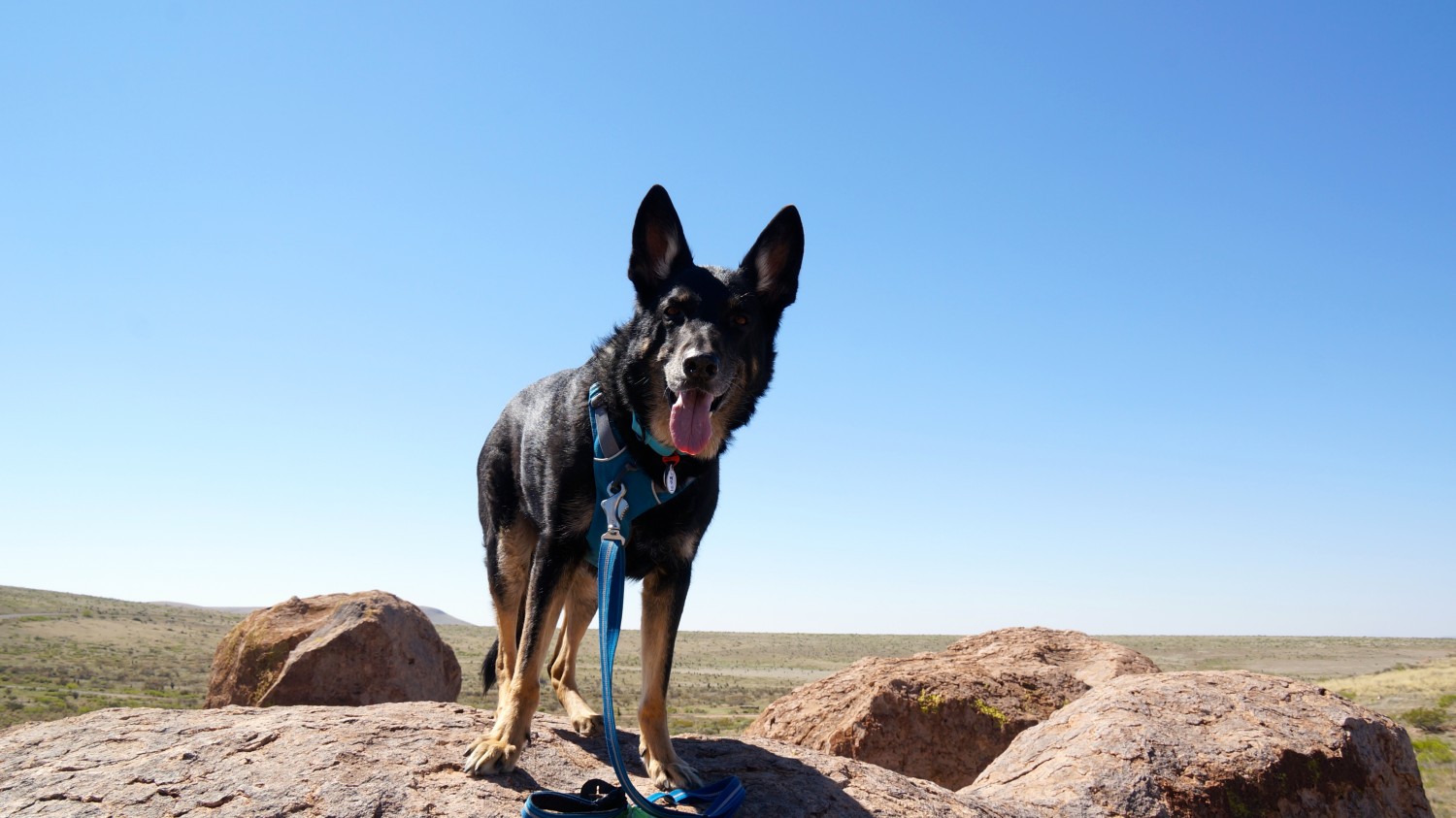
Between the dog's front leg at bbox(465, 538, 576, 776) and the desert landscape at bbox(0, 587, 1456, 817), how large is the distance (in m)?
3.02

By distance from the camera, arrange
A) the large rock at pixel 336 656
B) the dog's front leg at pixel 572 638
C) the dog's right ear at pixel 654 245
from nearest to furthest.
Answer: the dog's right ear at pixel 654 245 → the dog's front leg at pixel 572 638 → the large rock at pixel 336 656

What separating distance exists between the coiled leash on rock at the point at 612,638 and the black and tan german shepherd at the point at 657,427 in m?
0.08

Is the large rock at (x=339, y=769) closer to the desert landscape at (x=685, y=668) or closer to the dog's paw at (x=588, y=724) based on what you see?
the dog's paw at (x=588, y=724)

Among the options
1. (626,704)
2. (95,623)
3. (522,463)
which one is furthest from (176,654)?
(522,463)

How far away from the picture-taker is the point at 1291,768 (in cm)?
511

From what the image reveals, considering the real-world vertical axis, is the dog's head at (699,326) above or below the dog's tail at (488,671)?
above

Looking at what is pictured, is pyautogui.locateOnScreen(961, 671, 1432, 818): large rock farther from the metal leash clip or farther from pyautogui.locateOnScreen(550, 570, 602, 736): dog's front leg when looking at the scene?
the metal leash clip

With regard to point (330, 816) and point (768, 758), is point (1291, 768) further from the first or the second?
point (330, 816)

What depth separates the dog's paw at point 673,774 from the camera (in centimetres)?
397

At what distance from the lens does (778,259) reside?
4.88m

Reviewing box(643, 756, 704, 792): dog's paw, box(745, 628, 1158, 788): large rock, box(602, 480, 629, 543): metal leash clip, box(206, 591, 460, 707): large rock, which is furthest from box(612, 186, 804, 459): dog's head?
box(206, 591, 460, 707): large rock

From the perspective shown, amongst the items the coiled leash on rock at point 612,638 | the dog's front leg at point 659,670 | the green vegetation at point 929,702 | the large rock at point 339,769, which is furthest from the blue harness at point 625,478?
the green vegetation at point 929,702

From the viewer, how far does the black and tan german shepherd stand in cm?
411

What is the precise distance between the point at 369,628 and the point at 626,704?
17717 millimetres
